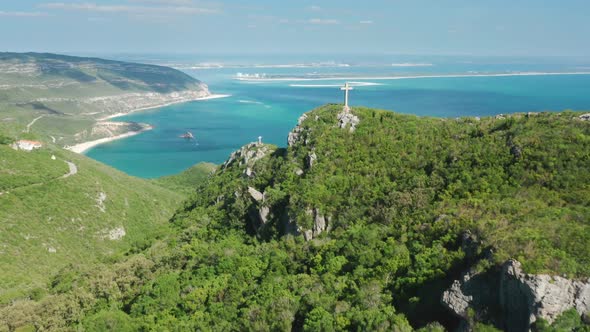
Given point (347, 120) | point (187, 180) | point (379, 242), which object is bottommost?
point (187, 180)

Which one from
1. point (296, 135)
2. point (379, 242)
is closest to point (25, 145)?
point (296, 135)

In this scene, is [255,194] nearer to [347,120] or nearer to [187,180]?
[347,120]

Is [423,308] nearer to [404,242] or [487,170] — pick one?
[404,242]

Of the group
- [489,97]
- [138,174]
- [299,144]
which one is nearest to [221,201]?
[299,144]

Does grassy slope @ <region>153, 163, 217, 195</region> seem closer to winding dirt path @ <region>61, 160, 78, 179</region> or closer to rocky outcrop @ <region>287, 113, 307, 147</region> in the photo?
winding dirt path @ <region>61, 160, 78, 179</region>

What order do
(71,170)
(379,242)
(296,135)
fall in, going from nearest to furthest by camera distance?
(379,242) < (296,135) < (71,170)

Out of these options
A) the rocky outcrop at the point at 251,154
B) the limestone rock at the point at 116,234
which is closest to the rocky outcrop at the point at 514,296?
the rocky outcrop at the point at 251,154

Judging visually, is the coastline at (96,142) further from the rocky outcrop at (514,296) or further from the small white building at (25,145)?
the rocky outcrop at (514,296)
